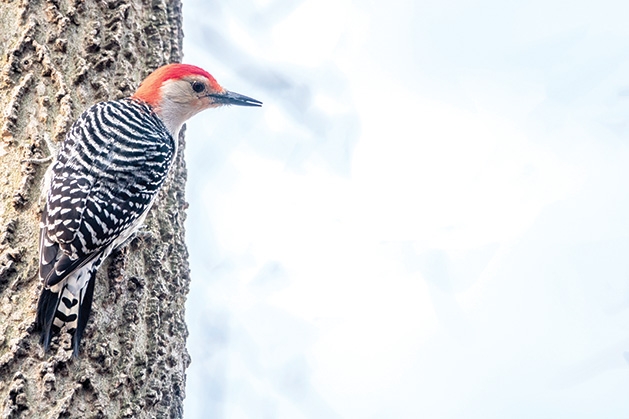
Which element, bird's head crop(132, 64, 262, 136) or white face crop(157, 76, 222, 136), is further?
white face crop(157, 76, 222, 136)

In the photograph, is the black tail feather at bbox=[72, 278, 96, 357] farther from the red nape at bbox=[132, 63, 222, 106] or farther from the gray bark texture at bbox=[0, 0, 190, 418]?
the red nape at bbox=[132, 63, 222, 106]

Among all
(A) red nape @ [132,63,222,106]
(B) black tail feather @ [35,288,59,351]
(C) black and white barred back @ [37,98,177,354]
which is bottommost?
(B) black tail feather @ [35,288,59,351]

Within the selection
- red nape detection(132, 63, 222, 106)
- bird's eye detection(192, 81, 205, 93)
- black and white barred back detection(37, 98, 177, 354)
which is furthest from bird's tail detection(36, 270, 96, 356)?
bird's eye detection(192, 81, 205, 93)

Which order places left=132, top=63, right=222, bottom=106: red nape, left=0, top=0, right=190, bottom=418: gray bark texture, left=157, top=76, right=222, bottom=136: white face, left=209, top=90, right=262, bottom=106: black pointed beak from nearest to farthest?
left=0, top=0, right=190, bottom=418: gray bark texture → left=132, top=63, right=222, bottom=106: red nape → left=157, top=76, right=222, bottom=136: white face → left=209, top=90, right=262, bottom=106: black pointed beak

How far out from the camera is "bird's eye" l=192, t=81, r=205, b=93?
3271mm

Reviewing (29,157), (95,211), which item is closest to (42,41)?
(29,157)

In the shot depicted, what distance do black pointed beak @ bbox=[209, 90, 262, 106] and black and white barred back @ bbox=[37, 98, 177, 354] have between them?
1.52ft

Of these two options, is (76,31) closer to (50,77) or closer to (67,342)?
(50,77)

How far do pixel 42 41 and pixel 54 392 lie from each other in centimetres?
129

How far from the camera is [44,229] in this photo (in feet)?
7.73

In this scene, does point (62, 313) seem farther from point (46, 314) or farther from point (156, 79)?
point (156, 79)

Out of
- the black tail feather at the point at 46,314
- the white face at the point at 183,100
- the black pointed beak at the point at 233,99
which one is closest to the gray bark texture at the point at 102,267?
the black tail feather at the point at 46,314

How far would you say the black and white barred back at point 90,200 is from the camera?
2281mm

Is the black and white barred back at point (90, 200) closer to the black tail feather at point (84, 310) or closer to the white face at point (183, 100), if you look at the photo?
the black tail feather at point (84, 310)
